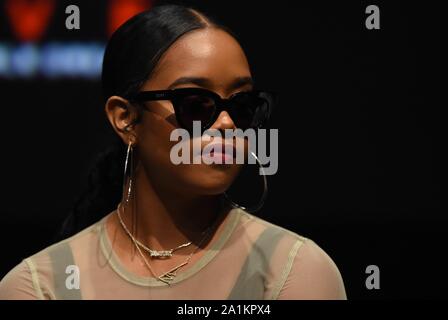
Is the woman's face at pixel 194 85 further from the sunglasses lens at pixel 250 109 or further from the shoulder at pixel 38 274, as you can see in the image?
the shoulder at pixel 38 274

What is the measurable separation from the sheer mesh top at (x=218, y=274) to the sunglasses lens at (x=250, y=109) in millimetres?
268

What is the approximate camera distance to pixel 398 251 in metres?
3.10

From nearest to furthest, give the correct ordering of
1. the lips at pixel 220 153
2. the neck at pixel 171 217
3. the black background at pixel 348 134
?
1. the lips at pixel 220 153
2. the neck at pixel 171 217
3. the black background at pixel 348 134

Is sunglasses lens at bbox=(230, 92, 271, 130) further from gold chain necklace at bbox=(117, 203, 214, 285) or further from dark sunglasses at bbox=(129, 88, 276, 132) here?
gold chain necklace at bbox=(117, 203, 214, 285)

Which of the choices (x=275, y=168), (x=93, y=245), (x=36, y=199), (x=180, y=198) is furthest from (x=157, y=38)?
(x=36, y=199)

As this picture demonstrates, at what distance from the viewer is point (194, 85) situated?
7.37 ft

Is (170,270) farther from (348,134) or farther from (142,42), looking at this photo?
(348,134)

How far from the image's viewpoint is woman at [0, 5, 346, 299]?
225 centimetres

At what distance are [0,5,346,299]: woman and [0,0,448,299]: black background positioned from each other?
77cm

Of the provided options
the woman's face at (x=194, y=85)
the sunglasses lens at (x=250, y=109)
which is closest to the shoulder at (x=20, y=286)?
the woman's face at (x=194, y=85)

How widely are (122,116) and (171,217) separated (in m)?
0.29

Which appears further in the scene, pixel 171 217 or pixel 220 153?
pixel 171 217

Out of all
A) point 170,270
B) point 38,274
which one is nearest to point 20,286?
point 38,274

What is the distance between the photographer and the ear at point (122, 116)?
238cm
